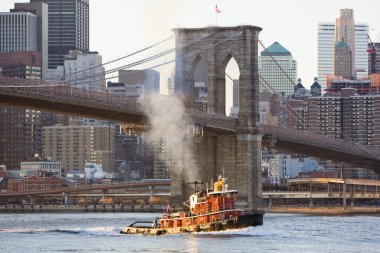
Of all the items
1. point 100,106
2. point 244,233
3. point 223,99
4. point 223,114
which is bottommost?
point 244,233

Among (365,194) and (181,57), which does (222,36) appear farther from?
(365,194)

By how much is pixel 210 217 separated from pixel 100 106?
20.3m

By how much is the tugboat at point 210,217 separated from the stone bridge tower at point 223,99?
84.5 ft

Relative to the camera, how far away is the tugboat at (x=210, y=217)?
97.0 metres

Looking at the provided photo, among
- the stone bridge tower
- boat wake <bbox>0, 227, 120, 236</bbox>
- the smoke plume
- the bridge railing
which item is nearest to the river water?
boat wake <bbox>0, 227, 120, 236</bbox>

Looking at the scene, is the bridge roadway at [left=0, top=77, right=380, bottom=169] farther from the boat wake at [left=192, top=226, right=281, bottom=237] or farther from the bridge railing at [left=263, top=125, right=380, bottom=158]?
the boat wake at [left=192, top=226, right=281, bottom=237]

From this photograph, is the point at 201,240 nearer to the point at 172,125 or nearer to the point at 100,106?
the point at 100,106

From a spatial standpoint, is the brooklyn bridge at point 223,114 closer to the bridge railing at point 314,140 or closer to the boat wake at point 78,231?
the bridge railing at point 314,140

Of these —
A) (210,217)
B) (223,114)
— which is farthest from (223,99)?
(210,217)

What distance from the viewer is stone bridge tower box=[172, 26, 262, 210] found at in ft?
412

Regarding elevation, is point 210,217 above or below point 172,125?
below

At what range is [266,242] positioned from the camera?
93.4m

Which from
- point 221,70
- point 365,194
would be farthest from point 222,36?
point 365,194

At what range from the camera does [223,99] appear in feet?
425
